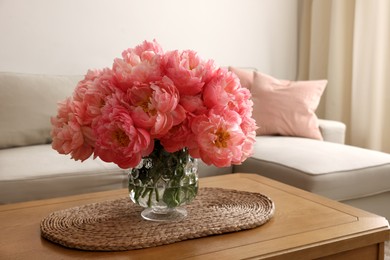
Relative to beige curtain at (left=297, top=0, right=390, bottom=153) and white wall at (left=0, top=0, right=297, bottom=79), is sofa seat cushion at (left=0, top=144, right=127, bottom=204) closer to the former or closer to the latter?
white wall at (left=0, top=0, right=297, bottom=79)

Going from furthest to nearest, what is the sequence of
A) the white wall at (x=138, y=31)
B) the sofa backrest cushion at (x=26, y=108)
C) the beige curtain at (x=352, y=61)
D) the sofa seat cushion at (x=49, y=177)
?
the beige curtain at (x=352, y=61) < the white wall at (x=138, y=31) < the sofa backrest cushion at (x=26, y=108) < the sofa seat cushion at (x=49, y=177)

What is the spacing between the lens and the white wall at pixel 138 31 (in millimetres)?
2996

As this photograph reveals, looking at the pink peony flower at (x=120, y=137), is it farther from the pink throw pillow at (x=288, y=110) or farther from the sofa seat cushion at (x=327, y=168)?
the pink throw pillow at (x=288, y=110)

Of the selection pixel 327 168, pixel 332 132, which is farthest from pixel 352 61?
pixel 327 168

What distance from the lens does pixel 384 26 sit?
131 inches

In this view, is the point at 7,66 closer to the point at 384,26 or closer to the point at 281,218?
the point at 281,218

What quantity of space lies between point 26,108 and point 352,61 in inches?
89.2

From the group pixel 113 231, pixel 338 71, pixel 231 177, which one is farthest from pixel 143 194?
pixel 338 71

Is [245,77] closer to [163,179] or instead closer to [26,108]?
[26,108]

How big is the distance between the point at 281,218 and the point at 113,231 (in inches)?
18.3

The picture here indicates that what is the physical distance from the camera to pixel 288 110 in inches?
119

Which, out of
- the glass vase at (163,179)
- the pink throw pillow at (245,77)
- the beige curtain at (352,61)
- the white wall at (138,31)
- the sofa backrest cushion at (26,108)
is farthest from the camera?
the beige curtain at (352,61)

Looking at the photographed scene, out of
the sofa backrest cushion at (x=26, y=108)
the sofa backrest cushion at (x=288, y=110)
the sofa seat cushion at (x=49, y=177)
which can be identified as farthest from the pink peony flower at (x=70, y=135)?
the sofa backrest cushion at (x=288, y=110)

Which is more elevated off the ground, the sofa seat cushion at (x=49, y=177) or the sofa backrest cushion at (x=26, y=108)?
the sofa backrest cushion at (x=26, y=108)
